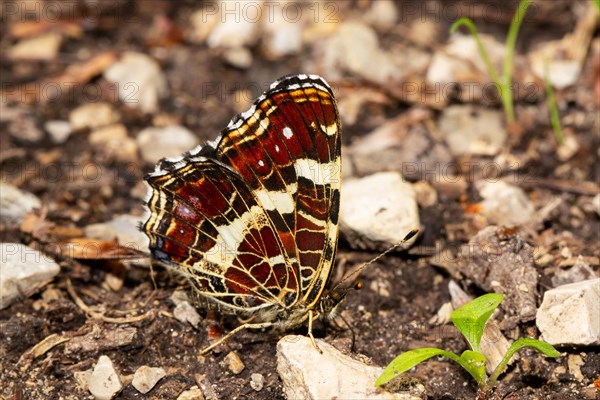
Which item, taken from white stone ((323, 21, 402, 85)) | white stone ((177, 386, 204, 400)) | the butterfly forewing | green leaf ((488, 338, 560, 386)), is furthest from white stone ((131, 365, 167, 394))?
white stone ((323, 21, 402, 85))

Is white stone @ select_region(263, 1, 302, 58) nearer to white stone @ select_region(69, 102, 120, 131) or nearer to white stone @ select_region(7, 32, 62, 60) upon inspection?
white stone @ select_region(69, 102, 120, 131)

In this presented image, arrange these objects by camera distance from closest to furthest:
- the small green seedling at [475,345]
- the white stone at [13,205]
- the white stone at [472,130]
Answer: the small green seedling at [475,345]
the white stone at [13,205]
the white stone at [472,130]

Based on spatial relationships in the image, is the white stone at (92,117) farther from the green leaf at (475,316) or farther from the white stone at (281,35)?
the green leaf at (475,316)

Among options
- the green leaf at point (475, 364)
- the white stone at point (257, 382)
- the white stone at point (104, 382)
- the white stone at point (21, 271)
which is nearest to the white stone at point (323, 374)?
the white stone at point (257, 382)

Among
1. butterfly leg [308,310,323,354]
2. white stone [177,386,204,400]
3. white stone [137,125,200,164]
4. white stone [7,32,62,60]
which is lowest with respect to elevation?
white stone [177,386,204,400]

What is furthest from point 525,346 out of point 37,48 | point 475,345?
point 37,48

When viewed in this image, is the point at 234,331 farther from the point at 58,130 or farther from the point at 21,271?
the point at 58,130
